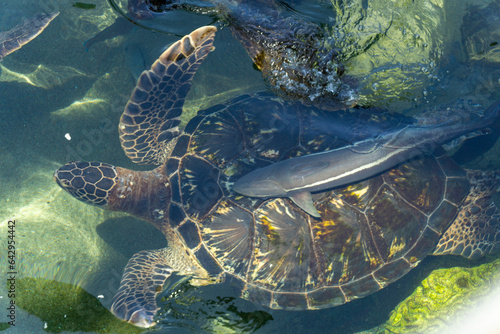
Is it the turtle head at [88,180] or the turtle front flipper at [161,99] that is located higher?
the turtle front flipper at [161,99]

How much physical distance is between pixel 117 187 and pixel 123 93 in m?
1.33

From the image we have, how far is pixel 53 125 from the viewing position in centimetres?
392

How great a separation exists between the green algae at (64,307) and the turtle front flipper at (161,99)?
5.24ft

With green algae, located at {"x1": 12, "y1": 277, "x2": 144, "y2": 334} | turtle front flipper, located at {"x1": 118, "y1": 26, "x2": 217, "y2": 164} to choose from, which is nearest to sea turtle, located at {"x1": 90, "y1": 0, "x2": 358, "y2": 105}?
turtle front flipper, located at {"x1": 118, "y1": 26, "x2": 217, "y2": 164}

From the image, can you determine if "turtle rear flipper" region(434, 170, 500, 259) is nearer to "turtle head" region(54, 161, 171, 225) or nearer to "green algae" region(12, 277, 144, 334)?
"turtle head" region(54, 161, 171, 225)

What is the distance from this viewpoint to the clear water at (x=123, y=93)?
11.6ft

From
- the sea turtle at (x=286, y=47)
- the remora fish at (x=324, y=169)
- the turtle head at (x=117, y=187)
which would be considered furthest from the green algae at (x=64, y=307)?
the sea turtle at (x=286, y=47)

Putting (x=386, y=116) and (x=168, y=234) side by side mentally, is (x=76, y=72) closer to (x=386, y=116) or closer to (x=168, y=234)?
(x=168, y=234)

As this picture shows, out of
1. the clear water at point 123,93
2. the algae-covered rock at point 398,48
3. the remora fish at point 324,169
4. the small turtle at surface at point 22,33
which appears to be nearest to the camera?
the remora fish at point 324,169

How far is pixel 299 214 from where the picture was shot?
2840mm

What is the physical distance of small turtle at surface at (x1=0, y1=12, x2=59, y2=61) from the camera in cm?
387

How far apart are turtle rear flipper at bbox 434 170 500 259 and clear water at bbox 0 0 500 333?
1.12ft

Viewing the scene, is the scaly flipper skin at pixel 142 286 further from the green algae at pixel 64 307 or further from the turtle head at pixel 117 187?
the turtle head at pixel 117 187

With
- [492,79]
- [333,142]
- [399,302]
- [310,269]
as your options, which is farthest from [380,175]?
[492,79]
